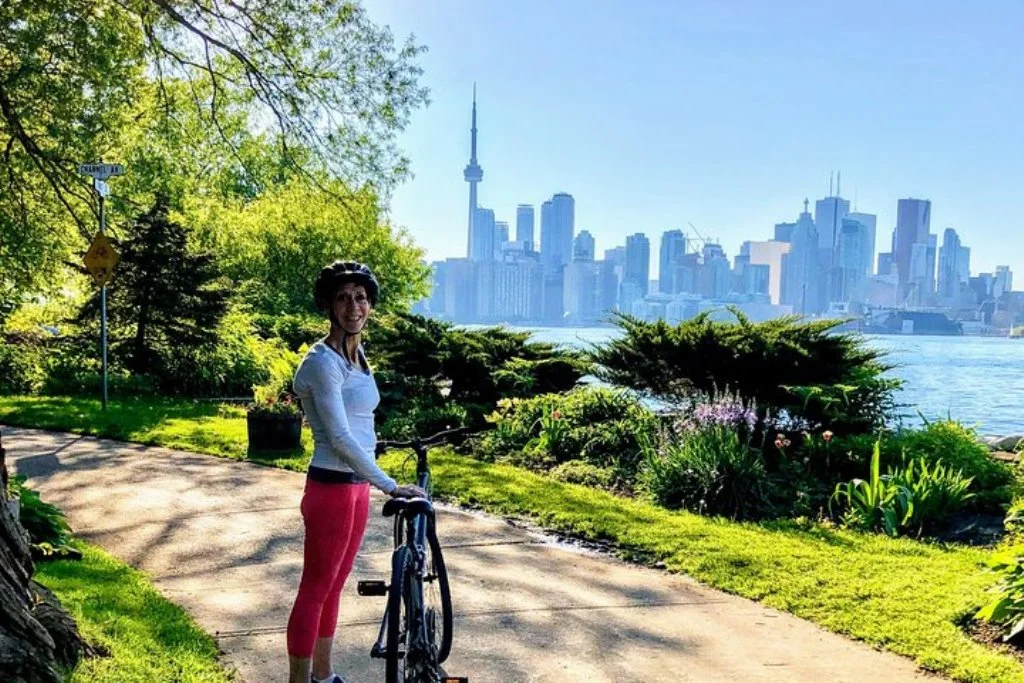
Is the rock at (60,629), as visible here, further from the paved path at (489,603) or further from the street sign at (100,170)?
the street sign at (100,170)

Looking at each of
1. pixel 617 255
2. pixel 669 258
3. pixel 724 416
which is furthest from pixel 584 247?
pixel 724 416

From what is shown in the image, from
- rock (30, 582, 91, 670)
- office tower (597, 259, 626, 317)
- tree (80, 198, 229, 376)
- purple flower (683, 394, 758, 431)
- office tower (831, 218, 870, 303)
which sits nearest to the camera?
rock (30, 582, 91, 670)

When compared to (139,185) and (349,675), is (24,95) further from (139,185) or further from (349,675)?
(139,185)

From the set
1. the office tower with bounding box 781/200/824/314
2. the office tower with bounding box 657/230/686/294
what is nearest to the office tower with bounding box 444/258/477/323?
the office tower with bounding box 657/230/686/294

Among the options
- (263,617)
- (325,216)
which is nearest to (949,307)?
(325,216)

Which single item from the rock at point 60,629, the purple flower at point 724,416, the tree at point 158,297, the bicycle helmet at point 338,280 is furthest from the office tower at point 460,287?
Answer: the bicycle helmet at point 338,280

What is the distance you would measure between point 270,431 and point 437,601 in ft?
22.0

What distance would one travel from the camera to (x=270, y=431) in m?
9.77

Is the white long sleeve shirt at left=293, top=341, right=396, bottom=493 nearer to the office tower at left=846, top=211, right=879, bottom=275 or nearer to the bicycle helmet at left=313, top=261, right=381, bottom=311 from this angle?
the bicycle helmet at left=313, top=261, right=381, bottom=311

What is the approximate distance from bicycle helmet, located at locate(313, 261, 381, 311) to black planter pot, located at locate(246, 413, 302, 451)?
6858 millimetres

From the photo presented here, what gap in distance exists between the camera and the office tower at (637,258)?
120188mm

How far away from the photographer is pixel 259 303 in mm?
25500

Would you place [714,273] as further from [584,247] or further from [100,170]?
[100,170]

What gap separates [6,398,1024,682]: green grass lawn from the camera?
14.6 feet
